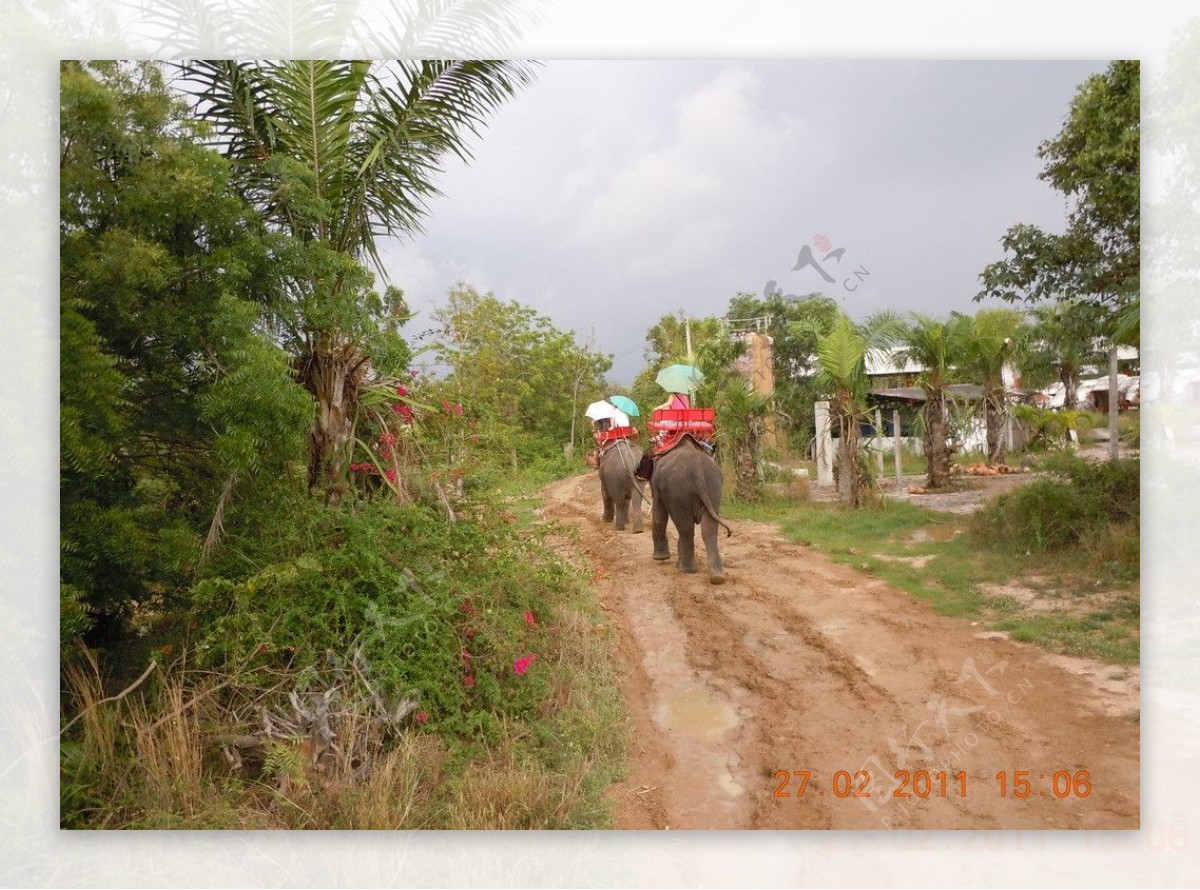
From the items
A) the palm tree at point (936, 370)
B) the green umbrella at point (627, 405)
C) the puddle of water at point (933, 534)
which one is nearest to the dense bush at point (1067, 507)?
the puddle of water at point (933, 534)

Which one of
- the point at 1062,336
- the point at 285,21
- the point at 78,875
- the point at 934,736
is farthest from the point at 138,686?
the point at 1062,336

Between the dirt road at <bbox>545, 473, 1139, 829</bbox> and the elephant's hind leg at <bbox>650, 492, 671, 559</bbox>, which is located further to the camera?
the elephant's hind leg at <bbox>650, 492, 671, 559</bbox>

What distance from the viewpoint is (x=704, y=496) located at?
5586 millimetres

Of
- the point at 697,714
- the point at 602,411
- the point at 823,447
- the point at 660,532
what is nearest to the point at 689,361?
the point at 602,411

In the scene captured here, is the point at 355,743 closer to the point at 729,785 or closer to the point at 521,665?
the point at 521,665

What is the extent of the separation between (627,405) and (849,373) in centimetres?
242

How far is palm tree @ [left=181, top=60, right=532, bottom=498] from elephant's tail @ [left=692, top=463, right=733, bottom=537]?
2.37m

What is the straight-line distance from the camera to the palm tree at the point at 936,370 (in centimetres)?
516

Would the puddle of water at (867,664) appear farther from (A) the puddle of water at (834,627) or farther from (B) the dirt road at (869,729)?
(A) the puddle of water at (834,627)

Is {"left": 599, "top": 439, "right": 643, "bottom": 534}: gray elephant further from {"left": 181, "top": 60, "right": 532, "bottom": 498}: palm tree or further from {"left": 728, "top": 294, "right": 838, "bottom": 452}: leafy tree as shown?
{"left": 181, "top": 60, "right": 532, "bottom": 498}: palm tree

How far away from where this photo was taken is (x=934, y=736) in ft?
11.8

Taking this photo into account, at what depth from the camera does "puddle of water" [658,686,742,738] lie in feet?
12.4

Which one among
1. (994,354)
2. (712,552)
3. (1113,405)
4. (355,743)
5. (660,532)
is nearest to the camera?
(355,743)

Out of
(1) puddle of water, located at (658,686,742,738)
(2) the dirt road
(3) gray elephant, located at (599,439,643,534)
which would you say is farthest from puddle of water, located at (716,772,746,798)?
(3) gray elephant, located at (599,439,643,534)
